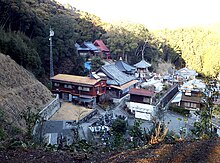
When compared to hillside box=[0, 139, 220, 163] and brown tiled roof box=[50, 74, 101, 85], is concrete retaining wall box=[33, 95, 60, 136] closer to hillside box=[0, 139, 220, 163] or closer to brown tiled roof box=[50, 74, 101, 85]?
brown tiled roof box=[50, 74, 101, 85]

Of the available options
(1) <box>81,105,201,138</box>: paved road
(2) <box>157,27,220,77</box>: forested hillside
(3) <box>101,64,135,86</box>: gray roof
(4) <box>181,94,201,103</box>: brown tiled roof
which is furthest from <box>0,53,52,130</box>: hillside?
(2) <box>157,27,220,77</box>: forested hillside

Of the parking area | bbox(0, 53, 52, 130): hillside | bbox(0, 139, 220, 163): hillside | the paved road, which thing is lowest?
the paved road

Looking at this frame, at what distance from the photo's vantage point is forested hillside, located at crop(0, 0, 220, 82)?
17.3 meters

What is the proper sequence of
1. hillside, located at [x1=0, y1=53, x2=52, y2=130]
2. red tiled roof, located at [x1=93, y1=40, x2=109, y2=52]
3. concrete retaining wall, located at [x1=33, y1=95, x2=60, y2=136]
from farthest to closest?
red tiled roof, located at [x1=93, y1=40, x2=109, y2=52], concrete retaining wall, located at [x1=33, y1=95, x2=60, y2=136], hillside, located at [x1=0, y1=53, x2=52, y2=130]

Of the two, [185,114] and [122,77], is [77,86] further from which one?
[185,114]

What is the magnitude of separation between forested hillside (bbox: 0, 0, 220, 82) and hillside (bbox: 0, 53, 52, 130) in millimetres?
1493

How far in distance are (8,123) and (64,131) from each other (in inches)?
109

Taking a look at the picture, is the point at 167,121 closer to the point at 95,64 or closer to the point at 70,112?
the point at 70,112

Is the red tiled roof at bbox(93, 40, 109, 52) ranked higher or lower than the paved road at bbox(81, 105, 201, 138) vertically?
higher

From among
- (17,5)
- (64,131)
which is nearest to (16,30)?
(17,5)

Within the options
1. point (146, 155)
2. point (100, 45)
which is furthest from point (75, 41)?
point (146, 155)

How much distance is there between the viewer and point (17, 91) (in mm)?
13406

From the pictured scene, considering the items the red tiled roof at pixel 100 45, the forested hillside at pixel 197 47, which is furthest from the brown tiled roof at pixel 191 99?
the forested hillside at pixel 197 47

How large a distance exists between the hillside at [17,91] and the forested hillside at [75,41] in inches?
58.8
